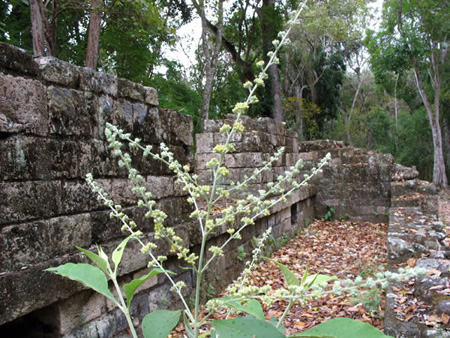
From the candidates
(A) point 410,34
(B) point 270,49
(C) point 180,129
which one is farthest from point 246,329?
(A) point 410,34

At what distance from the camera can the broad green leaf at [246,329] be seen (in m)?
0.63

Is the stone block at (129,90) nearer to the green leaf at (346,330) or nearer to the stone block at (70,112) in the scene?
the stone block at (70,112)

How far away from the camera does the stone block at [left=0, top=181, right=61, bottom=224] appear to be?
1967 millimetres

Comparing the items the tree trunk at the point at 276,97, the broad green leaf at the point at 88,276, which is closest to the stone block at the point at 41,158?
the broad green leaf at the point at 88,276

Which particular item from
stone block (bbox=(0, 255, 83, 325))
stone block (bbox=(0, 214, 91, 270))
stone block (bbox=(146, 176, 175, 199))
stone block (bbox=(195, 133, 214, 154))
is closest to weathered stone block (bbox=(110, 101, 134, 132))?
stone block (bbox=(146, 176, 175, 199))

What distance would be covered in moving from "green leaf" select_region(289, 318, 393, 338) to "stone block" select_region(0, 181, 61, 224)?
185 centimetres

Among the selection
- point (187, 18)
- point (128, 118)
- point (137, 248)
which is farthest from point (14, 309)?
point (187, 18)

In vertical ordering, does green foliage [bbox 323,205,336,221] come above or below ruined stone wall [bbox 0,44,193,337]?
below

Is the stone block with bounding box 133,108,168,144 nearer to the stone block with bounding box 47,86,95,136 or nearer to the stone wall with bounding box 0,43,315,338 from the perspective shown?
the stone wall with bounding box 0,43,315,338

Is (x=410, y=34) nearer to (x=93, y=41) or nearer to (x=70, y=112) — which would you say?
(x=93, y=41)

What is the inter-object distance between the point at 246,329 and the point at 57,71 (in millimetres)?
2267

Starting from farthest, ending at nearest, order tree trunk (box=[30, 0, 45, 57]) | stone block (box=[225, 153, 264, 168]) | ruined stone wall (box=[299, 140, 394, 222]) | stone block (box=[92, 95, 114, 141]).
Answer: ruined stone wall (box=[299, 140, 394, 222]) → tree trunk (box=[30, 0, 45, 57]) → stone block (box=[225, 153, 264, 168]) → stone block (box=[92, 95, 114, 141])

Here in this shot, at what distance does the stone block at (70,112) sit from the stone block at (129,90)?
0.36 metres

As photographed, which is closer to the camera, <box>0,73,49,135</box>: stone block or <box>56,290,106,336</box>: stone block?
<box>0,73,49,135</box>: stone block
